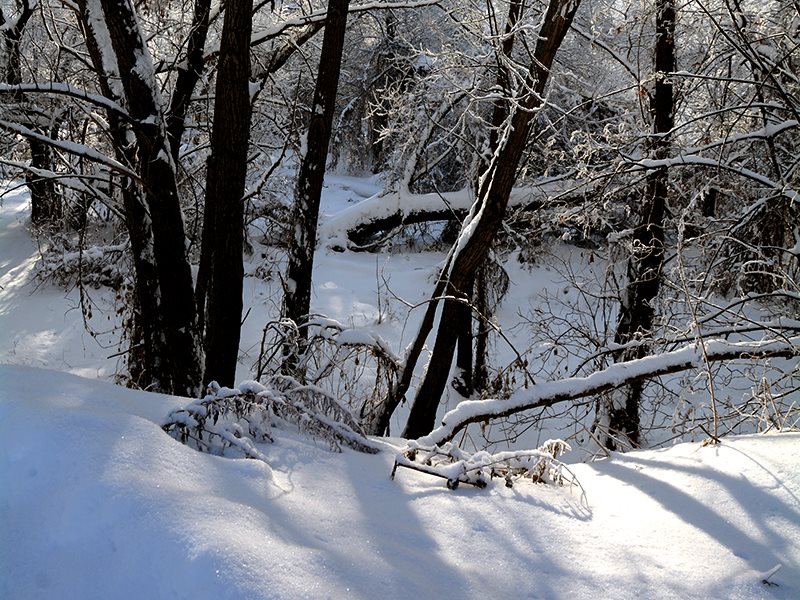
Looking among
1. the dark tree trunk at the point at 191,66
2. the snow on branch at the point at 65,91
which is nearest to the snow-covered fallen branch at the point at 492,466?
the snow on branch at the point at 65,91

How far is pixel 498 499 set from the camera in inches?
103

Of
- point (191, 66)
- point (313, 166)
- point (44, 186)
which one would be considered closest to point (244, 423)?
point (313, 166)

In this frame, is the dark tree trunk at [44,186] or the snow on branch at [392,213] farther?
Result: the snow on branch at [392,213]

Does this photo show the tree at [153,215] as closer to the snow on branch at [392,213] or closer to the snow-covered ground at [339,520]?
the snow-covered ground at [339,520]

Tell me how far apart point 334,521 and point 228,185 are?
3586mm

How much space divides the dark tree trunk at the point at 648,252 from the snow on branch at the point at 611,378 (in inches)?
85.5

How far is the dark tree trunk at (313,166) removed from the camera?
5746mm

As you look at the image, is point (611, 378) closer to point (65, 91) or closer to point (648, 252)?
point (648, 252)

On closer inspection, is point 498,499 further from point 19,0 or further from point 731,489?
point 19,0

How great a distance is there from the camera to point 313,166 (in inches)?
234

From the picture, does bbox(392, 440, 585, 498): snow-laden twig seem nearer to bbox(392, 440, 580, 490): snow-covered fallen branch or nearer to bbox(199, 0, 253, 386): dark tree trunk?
bbox(392, 440, 580, 490): snow-covered fallen branch

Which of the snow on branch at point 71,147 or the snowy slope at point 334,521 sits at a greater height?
the snow on branch at point 71,147

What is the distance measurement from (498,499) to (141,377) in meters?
4.36

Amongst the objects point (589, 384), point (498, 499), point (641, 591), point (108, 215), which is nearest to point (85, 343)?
point (108, 215)
